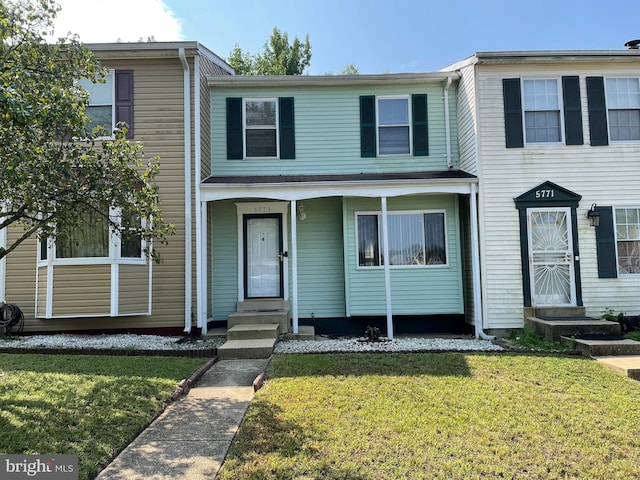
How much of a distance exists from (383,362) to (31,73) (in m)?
5.67

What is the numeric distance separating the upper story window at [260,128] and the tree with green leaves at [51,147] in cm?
412

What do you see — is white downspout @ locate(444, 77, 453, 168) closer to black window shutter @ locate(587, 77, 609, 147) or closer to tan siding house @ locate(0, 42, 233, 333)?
black window shutter @ locate(587, 77, 609, 147)

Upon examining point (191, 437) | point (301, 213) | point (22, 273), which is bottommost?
point (191, 437)

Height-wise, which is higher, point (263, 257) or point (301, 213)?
point (301, 213)

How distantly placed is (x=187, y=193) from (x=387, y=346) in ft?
16.6

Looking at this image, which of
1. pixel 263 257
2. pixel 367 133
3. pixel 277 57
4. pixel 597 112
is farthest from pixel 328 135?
pixel 277 57

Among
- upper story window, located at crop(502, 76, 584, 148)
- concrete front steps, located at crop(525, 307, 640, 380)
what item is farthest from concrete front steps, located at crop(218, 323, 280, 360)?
upper story window, located at crop(502, 76, 584, 148)

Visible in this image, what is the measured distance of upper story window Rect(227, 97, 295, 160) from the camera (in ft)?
30.8

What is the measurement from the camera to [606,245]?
8320 millimetres

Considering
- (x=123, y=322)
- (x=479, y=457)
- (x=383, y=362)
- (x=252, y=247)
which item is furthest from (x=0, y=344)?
(x=479, y=457)

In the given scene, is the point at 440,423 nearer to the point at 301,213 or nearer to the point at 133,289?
the point at 301,213

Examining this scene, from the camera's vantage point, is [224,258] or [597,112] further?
[224,258]

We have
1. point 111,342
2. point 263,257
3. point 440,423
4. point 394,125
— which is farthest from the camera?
point 394,125

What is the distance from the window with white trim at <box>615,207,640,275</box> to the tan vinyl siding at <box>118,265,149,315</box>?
9.73m
